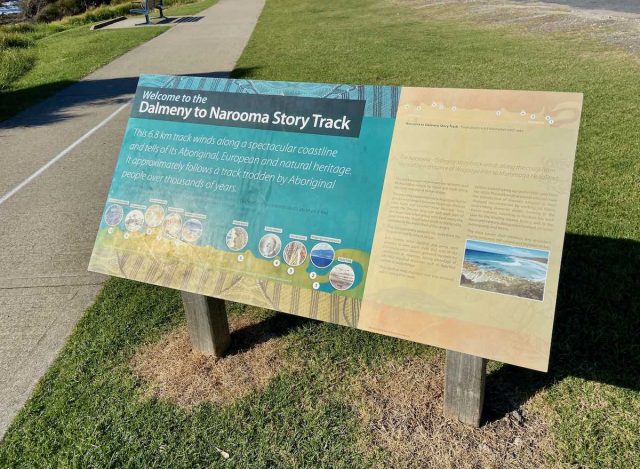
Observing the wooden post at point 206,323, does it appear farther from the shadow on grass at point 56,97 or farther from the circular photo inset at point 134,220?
the shadow on grass at point 56,97

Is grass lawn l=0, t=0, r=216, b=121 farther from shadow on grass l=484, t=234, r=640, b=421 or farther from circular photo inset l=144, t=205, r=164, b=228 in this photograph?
shadow on grass l=484, t=234, r=640, b=421

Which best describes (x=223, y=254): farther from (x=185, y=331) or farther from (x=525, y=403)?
(x=525, y=403)

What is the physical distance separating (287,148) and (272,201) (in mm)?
287

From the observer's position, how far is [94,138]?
7875 millimetres

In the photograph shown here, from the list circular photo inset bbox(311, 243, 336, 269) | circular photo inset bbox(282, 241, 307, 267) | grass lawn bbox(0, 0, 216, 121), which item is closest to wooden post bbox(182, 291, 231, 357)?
circular photo inset bbox(282, 241, 307, 267)

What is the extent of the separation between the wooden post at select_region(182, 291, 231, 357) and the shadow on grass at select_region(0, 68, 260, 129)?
7.07 metres

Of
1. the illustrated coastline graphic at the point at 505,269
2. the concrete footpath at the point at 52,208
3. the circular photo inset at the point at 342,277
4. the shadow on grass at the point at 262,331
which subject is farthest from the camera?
the concrete footpath at the point at 52,208

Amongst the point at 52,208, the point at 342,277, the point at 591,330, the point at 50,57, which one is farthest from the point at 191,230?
the point at 50,57

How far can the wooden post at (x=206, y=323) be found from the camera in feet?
10.3

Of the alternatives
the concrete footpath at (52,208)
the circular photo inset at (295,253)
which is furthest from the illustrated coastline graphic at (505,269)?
the concrete footpath at (52,208)

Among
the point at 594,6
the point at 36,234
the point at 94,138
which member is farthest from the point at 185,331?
the point at 594,6

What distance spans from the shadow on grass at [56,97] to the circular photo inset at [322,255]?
7928 millimetres

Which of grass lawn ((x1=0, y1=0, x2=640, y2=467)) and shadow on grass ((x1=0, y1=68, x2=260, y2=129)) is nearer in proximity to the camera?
grass lawn ((x1=0, y1=0, x2=640, y2=467))

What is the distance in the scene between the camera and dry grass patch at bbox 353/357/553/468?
2.62 metres
